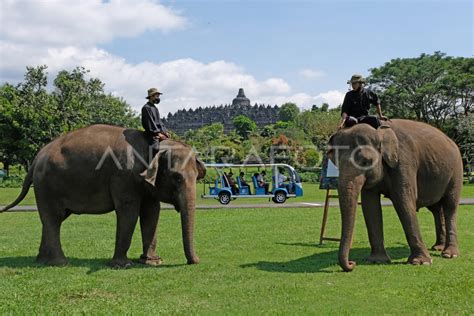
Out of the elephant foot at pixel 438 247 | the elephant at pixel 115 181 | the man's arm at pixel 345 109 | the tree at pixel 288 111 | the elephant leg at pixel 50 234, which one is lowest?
the elephant foot at pixel 438 247

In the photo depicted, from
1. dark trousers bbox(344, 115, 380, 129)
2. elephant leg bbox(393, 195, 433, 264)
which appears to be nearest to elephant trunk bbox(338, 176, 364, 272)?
elephant leg bbox(393, 195, 433, 264)

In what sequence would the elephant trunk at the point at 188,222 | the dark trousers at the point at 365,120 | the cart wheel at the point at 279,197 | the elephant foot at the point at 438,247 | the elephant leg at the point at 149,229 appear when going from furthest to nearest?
the cart wheel at the point at 279,197 → the elephant foot at the point at 438,247 → the elephant leg at the point at 149,229 → the dark trousers at the point at 365,120 → the elephant trunk at the point at 188,222

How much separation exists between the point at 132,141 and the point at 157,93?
1.03 meters

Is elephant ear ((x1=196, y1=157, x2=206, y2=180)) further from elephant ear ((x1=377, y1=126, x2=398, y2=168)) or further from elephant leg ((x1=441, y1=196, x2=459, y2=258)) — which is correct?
elephant leg ((x1=441, y1=196, x2=459, y2=258))

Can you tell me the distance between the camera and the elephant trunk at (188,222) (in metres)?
9.64

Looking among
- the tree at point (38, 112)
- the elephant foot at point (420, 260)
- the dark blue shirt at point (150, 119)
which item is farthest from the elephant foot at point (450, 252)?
the tree at point (38, 112)

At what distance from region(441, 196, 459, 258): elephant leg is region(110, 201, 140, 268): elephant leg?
6143 mm

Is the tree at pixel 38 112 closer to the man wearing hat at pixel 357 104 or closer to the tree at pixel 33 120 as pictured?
the tree at pixel 33 120

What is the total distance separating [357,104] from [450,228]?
11.4 feet

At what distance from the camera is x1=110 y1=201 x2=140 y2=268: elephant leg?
9.98m

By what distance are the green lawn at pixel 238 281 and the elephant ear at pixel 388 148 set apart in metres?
1.86

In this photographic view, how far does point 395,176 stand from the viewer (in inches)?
394

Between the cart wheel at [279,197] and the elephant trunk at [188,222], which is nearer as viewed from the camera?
the elephant trunk at [188,222]

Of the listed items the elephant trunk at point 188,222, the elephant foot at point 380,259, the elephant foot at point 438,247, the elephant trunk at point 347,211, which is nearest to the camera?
the elephant trunk at point 347,211
